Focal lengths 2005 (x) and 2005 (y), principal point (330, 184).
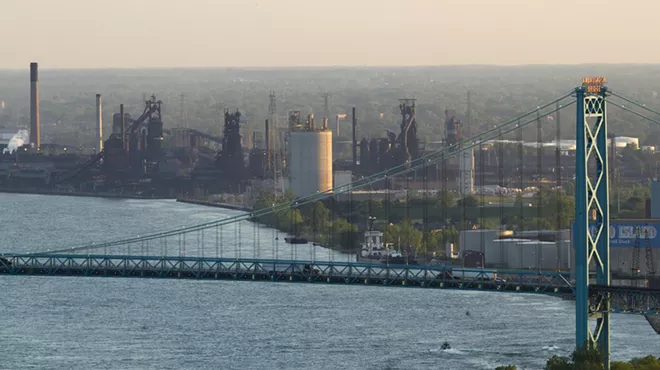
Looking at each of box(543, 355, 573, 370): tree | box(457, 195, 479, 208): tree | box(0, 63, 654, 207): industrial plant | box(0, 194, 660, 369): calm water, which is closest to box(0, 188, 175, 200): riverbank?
box(0, 63, 654, 207): industrial plant

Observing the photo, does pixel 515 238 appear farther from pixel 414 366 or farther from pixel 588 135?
pixel 588 135

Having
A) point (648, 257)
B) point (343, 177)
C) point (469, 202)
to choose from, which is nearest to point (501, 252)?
point (648, 257)

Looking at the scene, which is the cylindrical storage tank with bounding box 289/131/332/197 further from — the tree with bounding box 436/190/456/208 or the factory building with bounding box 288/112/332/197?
the tree with bounding box 436/190/456/208

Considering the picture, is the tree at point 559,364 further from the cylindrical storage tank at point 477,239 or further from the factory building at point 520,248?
the cylindrical storage tank at point 477,239

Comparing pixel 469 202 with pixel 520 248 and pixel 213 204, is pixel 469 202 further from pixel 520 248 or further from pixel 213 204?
pixel 213 204

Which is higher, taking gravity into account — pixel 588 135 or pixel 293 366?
pixel 588 135

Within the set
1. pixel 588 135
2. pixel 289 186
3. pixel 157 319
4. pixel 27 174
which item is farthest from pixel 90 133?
pixel 588 135

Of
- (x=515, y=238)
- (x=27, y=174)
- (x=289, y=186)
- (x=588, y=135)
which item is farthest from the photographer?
(x=27, y=174)

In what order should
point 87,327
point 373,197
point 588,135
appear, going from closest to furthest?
point 588,135 < point 87,327 < point 373,197
